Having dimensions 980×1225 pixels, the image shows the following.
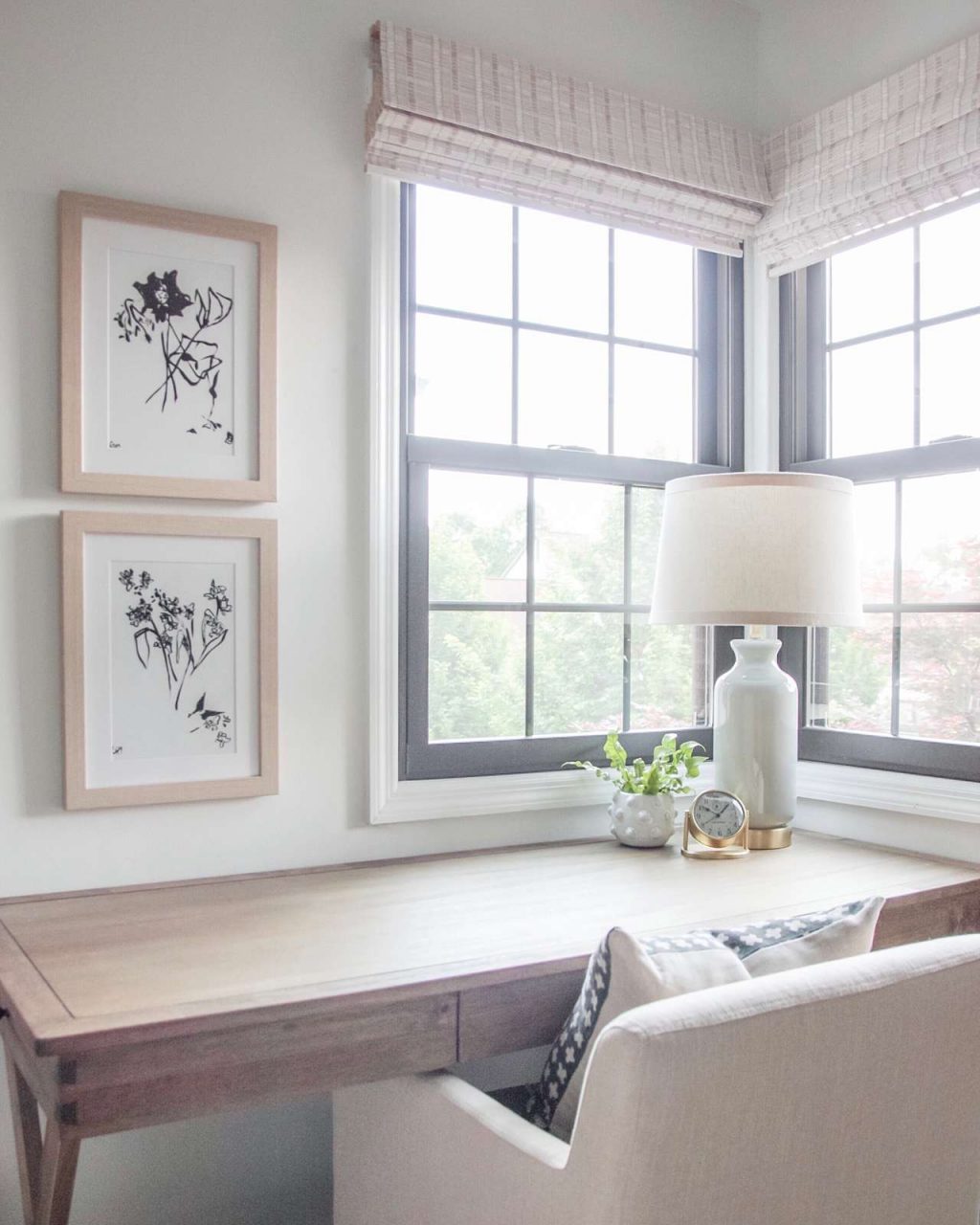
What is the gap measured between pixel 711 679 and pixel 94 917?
1559mm

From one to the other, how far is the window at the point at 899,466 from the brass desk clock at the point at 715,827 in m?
0.41

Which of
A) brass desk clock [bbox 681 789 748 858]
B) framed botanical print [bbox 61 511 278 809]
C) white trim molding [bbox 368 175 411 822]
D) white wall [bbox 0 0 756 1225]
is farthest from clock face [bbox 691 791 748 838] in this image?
framed botanical print [bbox 61 511 278 809]

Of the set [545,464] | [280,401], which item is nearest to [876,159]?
[545,464]

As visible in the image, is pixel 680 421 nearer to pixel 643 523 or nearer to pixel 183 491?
pixel 643 523

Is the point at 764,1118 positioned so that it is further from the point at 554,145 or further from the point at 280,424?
the point at 554,145

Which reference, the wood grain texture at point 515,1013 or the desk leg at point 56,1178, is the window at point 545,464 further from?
the desk leg at point 56,1178

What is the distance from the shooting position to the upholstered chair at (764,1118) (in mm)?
1098

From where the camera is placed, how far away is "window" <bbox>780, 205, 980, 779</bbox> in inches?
89.6

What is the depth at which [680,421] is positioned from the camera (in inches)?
105

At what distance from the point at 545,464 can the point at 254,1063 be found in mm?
1449

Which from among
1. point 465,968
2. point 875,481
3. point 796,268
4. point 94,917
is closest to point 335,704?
point 94,917

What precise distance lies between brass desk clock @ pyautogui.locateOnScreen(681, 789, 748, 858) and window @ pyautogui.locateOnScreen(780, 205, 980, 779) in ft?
1.34

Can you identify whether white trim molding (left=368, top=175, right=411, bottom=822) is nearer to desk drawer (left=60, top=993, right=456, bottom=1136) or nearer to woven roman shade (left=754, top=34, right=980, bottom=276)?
desk drawer (left=60, top=993, right=456, bottom=1136)

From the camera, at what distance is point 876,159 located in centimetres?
233
